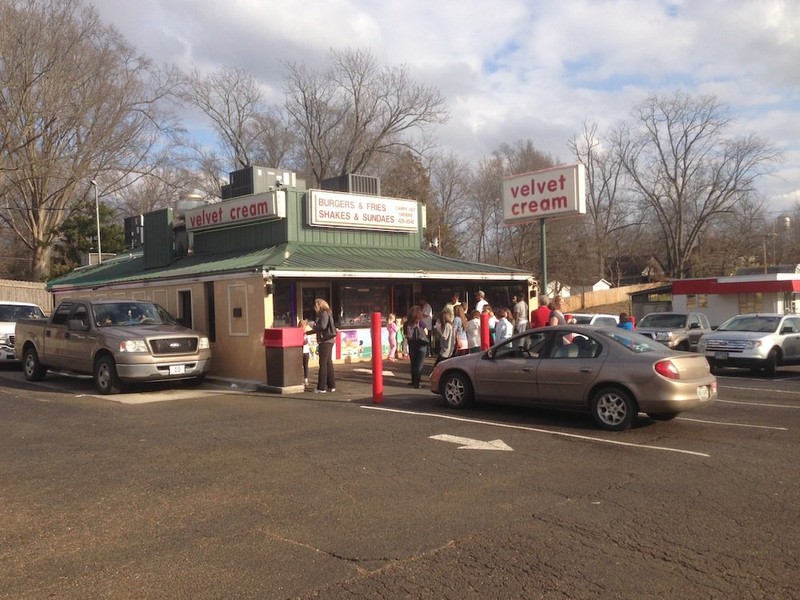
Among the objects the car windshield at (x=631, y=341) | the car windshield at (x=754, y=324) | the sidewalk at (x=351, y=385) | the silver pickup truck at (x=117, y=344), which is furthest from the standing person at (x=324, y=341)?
the car windshield at (x=754, y=324)

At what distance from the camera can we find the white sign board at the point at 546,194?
55.7 ft

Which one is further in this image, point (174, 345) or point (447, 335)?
point (447, 335)

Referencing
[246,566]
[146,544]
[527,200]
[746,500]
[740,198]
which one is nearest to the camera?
[246,566]

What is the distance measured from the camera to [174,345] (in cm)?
1338

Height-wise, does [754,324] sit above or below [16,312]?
below

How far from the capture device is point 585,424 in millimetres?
9555

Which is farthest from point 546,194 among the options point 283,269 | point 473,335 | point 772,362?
point 283,269

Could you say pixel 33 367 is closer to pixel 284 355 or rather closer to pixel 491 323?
pixel 284 355

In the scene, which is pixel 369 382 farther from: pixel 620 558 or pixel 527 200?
pixel 620 558

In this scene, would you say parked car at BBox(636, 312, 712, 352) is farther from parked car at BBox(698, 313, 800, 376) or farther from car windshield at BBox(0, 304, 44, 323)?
car windshield at BBox(0, 304, 44, 323)

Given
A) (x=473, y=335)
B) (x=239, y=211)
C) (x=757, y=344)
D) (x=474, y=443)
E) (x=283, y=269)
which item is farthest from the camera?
(x=239, y=211)

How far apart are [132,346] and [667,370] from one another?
9318mm

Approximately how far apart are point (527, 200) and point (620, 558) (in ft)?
46.2

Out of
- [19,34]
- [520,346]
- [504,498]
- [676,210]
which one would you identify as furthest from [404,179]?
[504,498]
